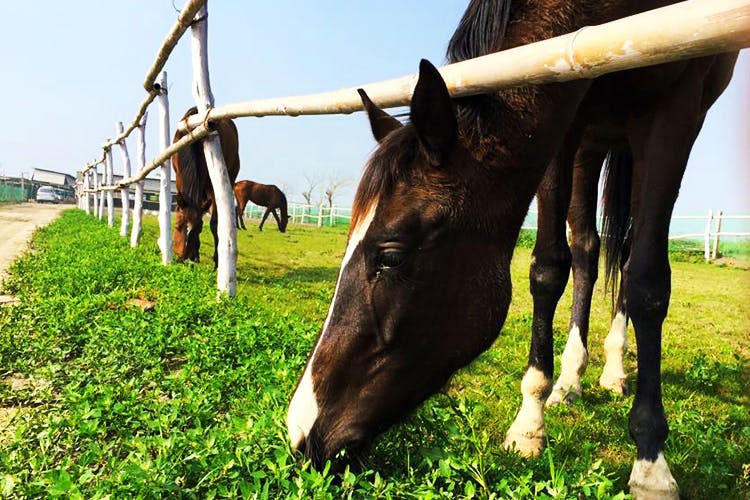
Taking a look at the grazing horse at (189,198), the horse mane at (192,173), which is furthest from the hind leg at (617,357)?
the horse mane at (192,173)

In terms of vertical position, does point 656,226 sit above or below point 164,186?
below

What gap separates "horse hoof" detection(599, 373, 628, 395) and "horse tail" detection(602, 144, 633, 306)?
1.12 m

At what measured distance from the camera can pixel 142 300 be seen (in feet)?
15.6

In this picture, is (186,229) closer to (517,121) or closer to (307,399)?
(307,399)

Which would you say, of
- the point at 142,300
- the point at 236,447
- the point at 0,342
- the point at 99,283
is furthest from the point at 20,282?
the point at 236,447

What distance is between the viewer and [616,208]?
4426 millimetres

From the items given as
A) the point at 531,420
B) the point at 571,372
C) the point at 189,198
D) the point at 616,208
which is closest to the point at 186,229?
the point at 189,198

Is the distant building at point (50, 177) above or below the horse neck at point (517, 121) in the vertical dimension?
above

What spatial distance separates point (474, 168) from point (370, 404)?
36.0 inches

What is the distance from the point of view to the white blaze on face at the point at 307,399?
1637 millimetres

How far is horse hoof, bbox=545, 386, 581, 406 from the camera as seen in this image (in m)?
3.07

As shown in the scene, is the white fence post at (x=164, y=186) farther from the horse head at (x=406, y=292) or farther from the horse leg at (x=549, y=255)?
the horse head at (x=406, y=292)

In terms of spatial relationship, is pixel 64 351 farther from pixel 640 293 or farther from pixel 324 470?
pixel 640 293

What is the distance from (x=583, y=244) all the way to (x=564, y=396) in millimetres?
1482
